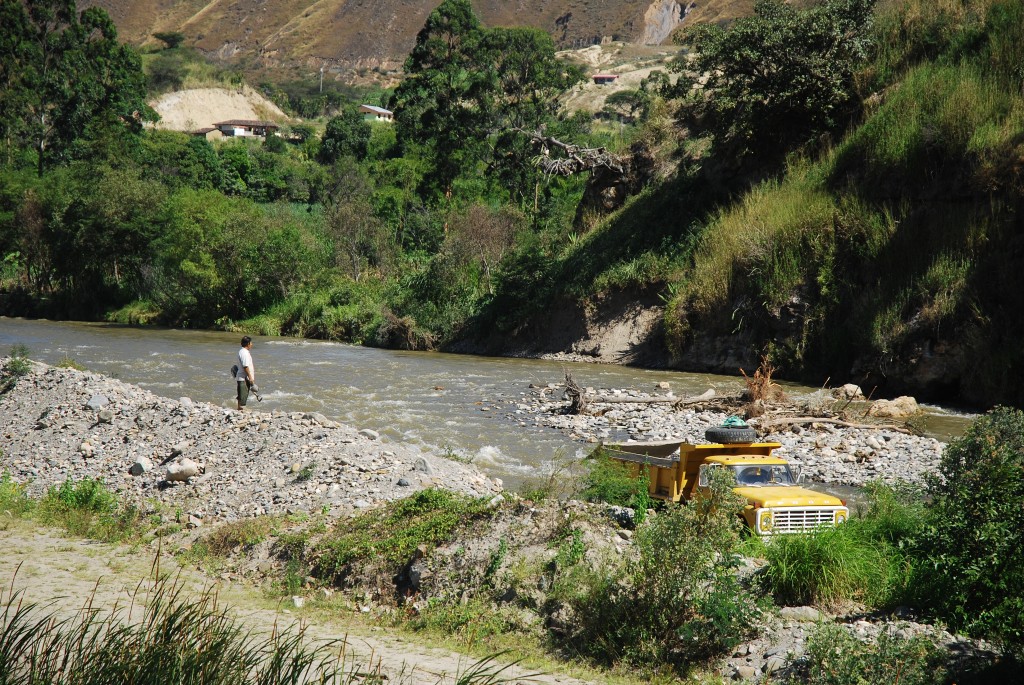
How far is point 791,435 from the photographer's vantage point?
16656 millimetres

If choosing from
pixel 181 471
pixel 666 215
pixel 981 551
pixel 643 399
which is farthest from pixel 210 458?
pixel 666 215

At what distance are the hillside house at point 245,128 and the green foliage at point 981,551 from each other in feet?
422

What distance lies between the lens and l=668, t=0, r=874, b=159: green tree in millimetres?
A: 27656

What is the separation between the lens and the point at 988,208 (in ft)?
69.9

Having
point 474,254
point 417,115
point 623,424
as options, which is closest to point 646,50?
point 417,115

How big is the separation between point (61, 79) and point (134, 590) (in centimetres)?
6670

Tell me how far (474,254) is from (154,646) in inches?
1364

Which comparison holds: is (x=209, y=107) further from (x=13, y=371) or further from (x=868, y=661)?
(x=868, y=661)

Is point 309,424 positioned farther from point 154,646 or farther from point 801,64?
point 801,64

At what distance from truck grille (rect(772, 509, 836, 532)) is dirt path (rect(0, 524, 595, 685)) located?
10.6 feet

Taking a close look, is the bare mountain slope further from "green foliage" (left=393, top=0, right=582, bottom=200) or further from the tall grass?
the tall grass

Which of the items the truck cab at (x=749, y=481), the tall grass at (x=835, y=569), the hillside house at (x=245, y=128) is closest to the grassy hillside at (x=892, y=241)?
the truck cab at (x=749, y=481)

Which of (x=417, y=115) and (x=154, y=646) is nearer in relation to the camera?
(x=154, y=646)

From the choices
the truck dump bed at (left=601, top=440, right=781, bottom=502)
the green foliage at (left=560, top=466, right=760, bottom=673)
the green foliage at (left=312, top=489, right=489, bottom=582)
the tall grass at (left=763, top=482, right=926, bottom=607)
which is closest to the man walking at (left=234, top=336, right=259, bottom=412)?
the green foliage at (left=312, top=489, right=489, bottom=582)
